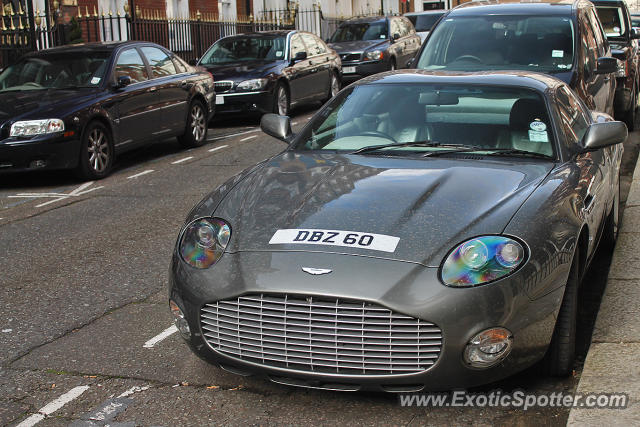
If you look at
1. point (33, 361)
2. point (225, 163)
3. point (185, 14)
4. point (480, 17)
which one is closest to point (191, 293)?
point (33, 361)

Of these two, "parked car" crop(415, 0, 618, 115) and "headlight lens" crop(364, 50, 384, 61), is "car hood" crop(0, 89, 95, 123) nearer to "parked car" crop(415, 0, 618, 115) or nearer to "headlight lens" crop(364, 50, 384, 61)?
"parked car" crop(415, 0, 618, 115)

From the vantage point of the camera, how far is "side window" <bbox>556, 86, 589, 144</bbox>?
218 inches

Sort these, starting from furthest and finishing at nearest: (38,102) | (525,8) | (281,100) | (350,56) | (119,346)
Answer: (350,56)
(281,100)
(38,102)
(525,8)
(119,346)

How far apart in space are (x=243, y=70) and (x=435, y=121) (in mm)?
11214

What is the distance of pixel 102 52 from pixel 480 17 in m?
5.04

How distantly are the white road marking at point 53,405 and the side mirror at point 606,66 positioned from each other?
6963 mm

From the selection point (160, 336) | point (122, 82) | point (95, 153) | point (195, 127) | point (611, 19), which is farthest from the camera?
point (611, 19)

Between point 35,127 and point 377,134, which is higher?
point 377,134

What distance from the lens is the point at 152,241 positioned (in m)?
7.65

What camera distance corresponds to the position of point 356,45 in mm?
22641

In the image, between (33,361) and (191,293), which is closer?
(191,293)

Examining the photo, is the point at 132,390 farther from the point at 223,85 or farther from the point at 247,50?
the point at 247,50

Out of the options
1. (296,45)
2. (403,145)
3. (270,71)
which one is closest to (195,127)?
(270,71)

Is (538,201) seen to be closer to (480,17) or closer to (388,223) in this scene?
(388,223)
